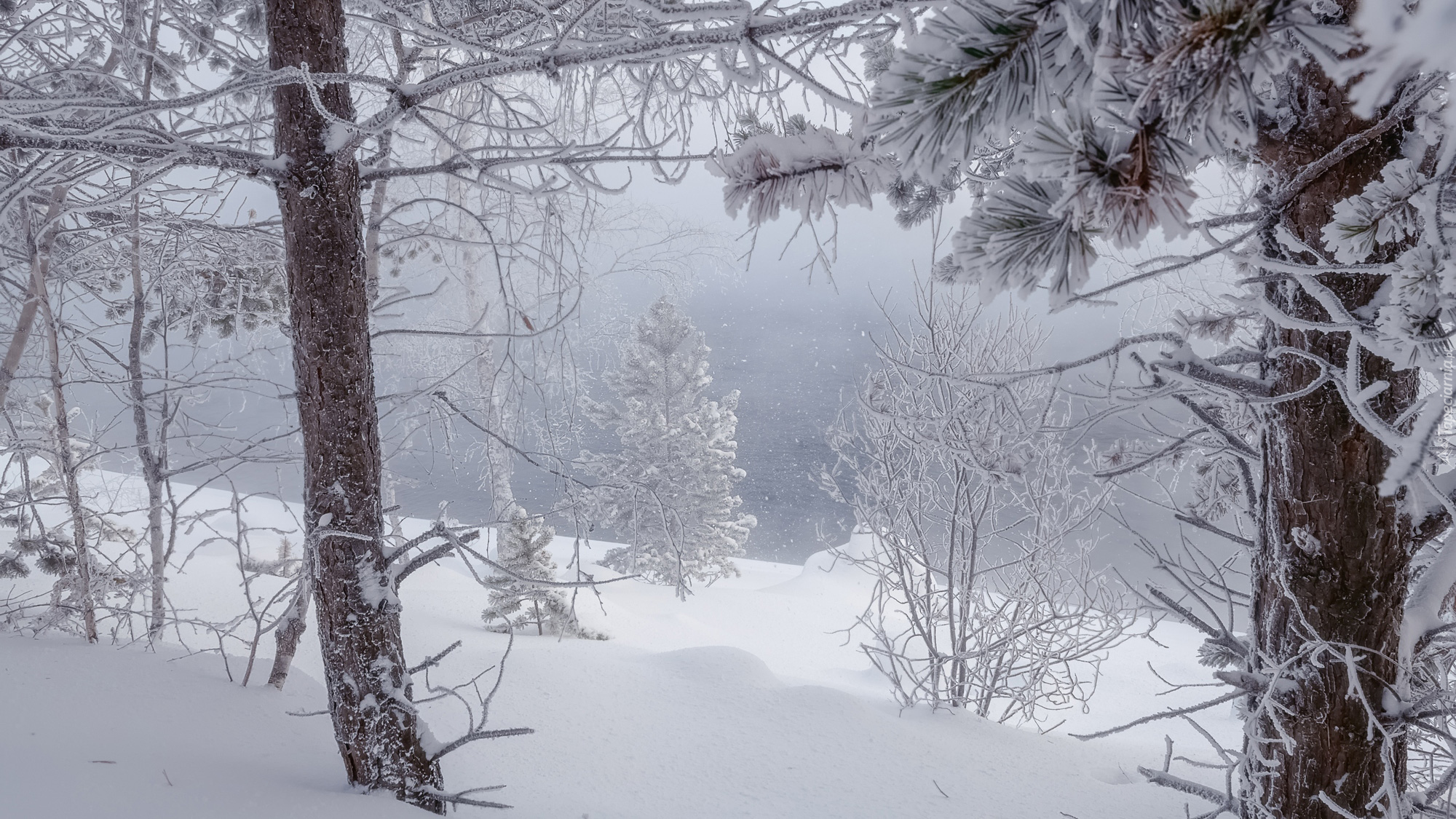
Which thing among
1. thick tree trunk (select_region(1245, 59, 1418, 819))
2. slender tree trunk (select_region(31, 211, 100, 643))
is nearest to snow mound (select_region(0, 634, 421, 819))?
slender tree trunk (select_region(31, 211, 100, 643))

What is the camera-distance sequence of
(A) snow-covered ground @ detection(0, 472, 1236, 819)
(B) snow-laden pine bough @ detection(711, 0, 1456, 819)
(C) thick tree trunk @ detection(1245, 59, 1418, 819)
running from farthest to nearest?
(A) snow-covered ground @ detection(0, 472, 1236, 819) < (C) thick tree trunk @ detection(1245, 59, 1418, 819) < (B) snow-laden pine bough @ detection(711, 0, 1456, 819)

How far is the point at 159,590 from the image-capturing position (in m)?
3.14

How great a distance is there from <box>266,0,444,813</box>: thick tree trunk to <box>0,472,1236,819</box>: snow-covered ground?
19 cm

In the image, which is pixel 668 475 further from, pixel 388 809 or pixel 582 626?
pixel 388 809

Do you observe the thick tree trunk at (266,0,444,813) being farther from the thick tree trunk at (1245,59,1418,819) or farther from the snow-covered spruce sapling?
the snow-covered spruce sapling

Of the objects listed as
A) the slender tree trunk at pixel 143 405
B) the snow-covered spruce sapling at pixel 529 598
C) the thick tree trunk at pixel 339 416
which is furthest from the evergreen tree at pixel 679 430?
the thick tree trunk at pixel 339 416

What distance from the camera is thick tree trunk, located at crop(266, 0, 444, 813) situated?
73.1 inches

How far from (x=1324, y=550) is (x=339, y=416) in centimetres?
237

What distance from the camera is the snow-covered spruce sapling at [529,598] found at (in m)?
6.36

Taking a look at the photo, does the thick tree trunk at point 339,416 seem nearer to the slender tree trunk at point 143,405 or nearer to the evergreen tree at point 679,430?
the slender tree trunk at point 143,405

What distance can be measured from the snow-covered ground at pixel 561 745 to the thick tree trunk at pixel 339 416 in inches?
7.6

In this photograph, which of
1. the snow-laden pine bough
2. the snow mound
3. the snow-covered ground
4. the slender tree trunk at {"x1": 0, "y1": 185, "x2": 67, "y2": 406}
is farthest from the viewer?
the slender tree trunk at {"x1": 0, "y1": 185, "x2": 67, "y2": 406}

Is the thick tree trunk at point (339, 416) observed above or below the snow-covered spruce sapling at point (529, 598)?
above

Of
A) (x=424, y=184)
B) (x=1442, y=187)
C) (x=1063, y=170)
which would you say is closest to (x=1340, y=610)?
(x=1442, y=187)
